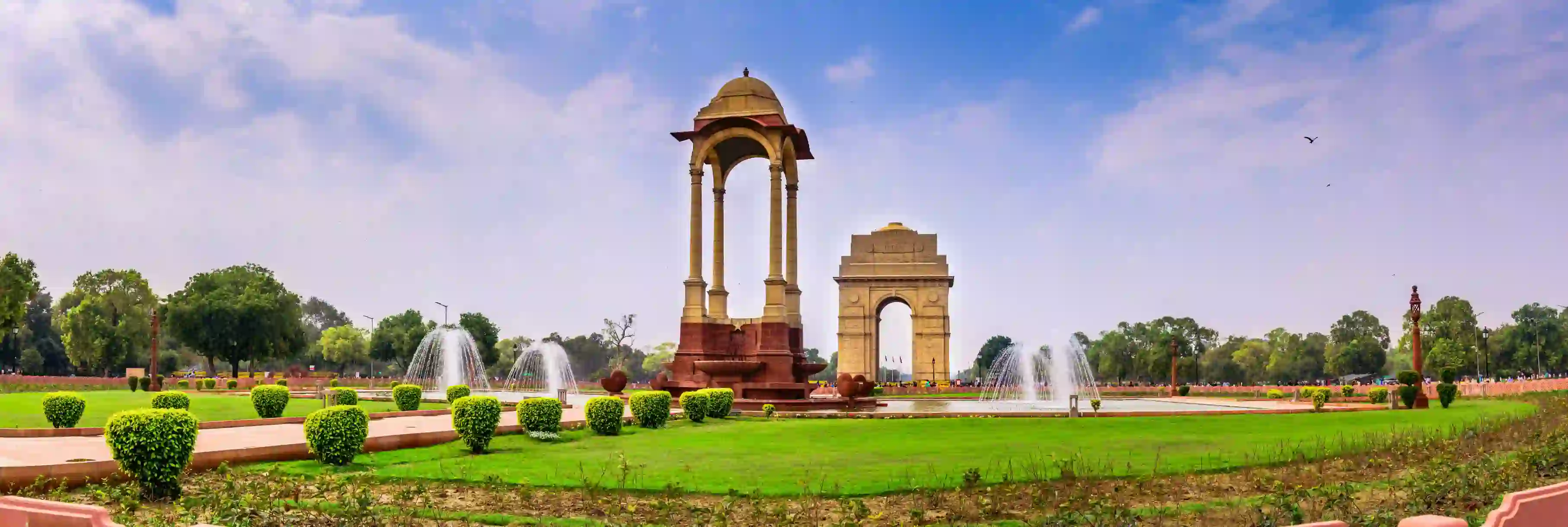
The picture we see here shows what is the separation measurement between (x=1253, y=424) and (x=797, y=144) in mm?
17406

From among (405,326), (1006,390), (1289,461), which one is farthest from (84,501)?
(405,326)

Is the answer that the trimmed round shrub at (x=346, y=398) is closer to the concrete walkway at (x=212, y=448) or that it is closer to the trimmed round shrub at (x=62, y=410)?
the concrete walkway at (x=212, y=448)

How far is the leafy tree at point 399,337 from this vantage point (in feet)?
222

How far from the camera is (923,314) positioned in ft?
224

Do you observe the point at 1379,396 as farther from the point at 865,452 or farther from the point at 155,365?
the point at 155,365

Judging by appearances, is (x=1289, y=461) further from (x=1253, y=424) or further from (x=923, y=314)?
(x=923, y=314)

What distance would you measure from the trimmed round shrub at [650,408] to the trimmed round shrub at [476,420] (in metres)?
5.15

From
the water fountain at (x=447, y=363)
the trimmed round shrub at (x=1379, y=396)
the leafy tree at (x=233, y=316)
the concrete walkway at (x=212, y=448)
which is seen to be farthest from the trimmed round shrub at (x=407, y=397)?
the leafy tree at (x=233, y=316)

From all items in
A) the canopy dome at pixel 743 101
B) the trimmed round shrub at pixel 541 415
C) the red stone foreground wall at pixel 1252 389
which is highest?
the canopy dome at pixel 743 101

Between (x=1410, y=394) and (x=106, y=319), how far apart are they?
66354 millimetres

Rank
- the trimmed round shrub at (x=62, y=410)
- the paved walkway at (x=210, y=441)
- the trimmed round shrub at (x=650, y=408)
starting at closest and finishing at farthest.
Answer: the paved walkway at (x=210, y=441), the trimmed round shrub at (x=62, y=410), the trimmed round shrub at (x=650, y=408)

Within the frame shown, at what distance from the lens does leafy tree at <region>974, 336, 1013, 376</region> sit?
11419 centimetres

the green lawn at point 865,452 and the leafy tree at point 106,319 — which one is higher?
the leafy tree at point 106,319

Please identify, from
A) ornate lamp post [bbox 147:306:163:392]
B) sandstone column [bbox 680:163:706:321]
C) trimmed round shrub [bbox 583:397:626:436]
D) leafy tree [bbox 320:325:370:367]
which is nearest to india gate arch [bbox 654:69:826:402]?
sandstone column [bbox 680:163:706:321]
